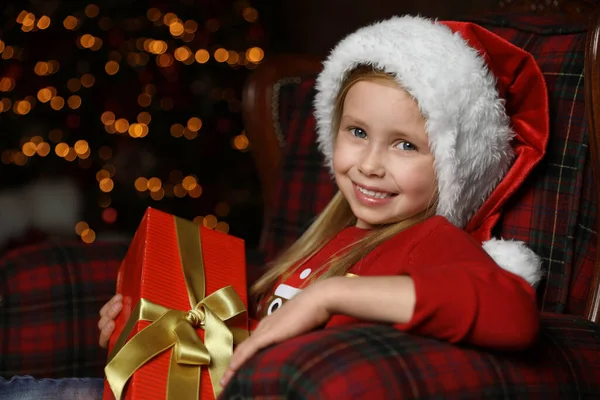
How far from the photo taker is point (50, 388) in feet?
4.75

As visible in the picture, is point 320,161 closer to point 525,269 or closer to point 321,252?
point 321,252

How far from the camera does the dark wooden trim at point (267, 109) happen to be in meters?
1.92

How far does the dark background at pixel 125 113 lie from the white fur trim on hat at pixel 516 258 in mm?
1658

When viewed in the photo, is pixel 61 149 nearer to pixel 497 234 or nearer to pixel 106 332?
pixel 106 332

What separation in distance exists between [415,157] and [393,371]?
1.45ft

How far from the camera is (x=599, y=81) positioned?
1336 mm

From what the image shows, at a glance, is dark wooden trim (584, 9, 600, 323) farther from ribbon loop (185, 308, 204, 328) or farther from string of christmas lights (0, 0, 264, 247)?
string of christmas lights (0, 0, 264, 247)

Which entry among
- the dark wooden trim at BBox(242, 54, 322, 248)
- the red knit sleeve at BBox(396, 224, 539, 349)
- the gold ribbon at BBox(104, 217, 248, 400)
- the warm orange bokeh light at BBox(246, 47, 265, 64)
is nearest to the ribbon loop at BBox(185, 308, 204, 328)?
the gold ribbon at BBox(104, 217, 248, 400)

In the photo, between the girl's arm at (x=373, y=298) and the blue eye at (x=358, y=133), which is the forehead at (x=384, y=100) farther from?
the girl's arm at (x=373, y=298)

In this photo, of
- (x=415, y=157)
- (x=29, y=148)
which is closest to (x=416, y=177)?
(x=415, y=157)

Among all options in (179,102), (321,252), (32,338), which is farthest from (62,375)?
(179,102)

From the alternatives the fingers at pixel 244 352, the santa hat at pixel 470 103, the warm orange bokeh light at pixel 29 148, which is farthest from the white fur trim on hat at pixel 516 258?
the warm orange bokeh light at pixel 29 148

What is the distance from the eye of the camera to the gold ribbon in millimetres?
1226

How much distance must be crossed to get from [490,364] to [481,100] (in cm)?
45
